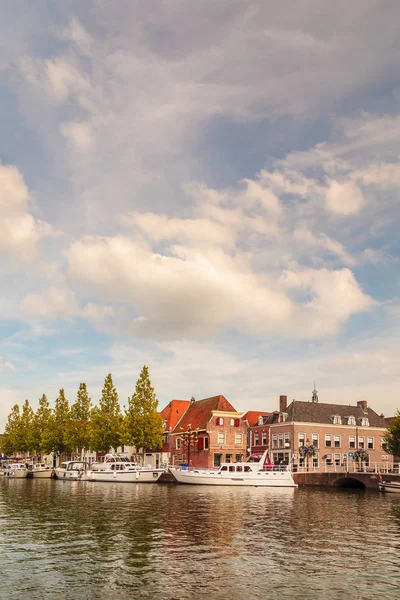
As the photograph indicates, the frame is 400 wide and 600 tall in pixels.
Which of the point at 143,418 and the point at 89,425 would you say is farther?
the point at 89,425

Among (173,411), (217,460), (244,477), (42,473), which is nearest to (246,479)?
(244,477)

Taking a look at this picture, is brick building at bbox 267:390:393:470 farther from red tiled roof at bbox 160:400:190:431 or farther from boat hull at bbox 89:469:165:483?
boat hull at bbox 89:469:165:483

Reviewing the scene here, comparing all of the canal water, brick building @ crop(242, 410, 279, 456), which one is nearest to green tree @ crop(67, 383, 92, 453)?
brick building @ crop(242, 410, 279, 456)

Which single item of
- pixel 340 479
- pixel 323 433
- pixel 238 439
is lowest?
pixel 340 479

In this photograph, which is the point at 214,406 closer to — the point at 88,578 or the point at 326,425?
the point at 326,425

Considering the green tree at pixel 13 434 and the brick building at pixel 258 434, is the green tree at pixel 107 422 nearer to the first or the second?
the brick building at pixel 258 434

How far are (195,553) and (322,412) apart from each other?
76.3 metres

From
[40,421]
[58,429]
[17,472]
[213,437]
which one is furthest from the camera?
[40,421]

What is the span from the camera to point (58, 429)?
101875 mm

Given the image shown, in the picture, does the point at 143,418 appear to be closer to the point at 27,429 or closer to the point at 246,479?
the point at 246,479

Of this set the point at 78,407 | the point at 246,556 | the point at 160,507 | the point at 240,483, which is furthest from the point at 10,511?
the point at 78,407

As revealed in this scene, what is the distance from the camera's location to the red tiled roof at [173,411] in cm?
9844

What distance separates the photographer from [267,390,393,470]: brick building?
299ft

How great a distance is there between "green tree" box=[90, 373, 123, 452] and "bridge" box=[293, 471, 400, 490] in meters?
27.9
